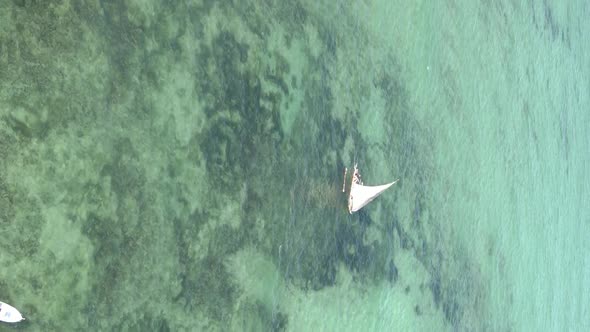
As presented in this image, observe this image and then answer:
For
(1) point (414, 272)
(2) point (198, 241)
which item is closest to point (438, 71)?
(1) point (414, 272)

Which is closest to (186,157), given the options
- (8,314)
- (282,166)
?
(282,166)

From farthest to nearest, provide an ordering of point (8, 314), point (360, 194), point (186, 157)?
1. point (360, 194)
2. point (186, 157)
3. point (8, 314)

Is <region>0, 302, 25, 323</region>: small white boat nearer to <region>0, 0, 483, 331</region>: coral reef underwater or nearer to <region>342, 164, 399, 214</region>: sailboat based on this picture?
<region>0, 0, 483, 331</region>: coral reef underwater

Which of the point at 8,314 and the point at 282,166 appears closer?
the point at 8,314

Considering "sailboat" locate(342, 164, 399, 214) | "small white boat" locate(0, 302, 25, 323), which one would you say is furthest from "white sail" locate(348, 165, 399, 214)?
"small white boat" locate(0, 302, 25, 323)

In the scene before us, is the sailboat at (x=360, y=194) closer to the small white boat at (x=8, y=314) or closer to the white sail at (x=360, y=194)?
the white sail at (x=360, y=194)

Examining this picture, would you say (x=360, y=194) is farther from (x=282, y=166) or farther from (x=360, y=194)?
(x=282, y=166)
